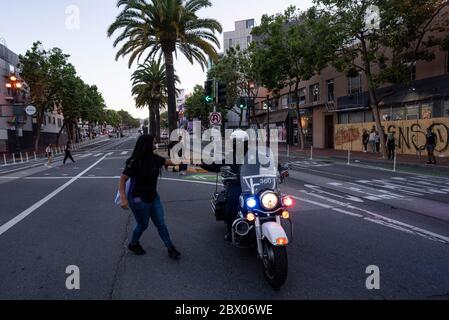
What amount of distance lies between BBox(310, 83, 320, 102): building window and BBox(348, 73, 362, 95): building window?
18.6 ft

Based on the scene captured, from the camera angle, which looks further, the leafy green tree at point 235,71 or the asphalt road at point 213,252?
the leafy green tree at point 235,71

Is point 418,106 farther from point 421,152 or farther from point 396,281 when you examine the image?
point 396,281

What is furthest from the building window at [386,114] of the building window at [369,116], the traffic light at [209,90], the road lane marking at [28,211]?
the road lane marking at [28,211]

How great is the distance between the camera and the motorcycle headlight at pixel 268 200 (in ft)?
14.3

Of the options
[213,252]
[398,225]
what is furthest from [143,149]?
[398,225]

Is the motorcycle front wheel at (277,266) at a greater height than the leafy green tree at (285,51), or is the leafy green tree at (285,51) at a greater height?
the leafy green tree at (285,51)

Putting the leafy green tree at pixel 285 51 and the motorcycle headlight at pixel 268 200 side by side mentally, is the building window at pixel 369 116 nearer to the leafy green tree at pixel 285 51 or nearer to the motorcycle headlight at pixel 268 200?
the leafy green tree at pixel 285 51

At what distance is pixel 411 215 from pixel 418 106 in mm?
19975

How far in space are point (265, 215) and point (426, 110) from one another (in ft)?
78.0

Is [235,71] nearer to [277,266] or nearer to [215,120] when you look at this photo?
[215,120]

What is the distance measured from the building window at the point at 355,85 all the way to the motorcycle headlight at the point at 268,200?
2900cm

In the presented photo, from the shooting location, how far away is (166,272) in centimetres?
468

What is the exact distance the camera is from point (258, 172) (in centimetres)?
488
